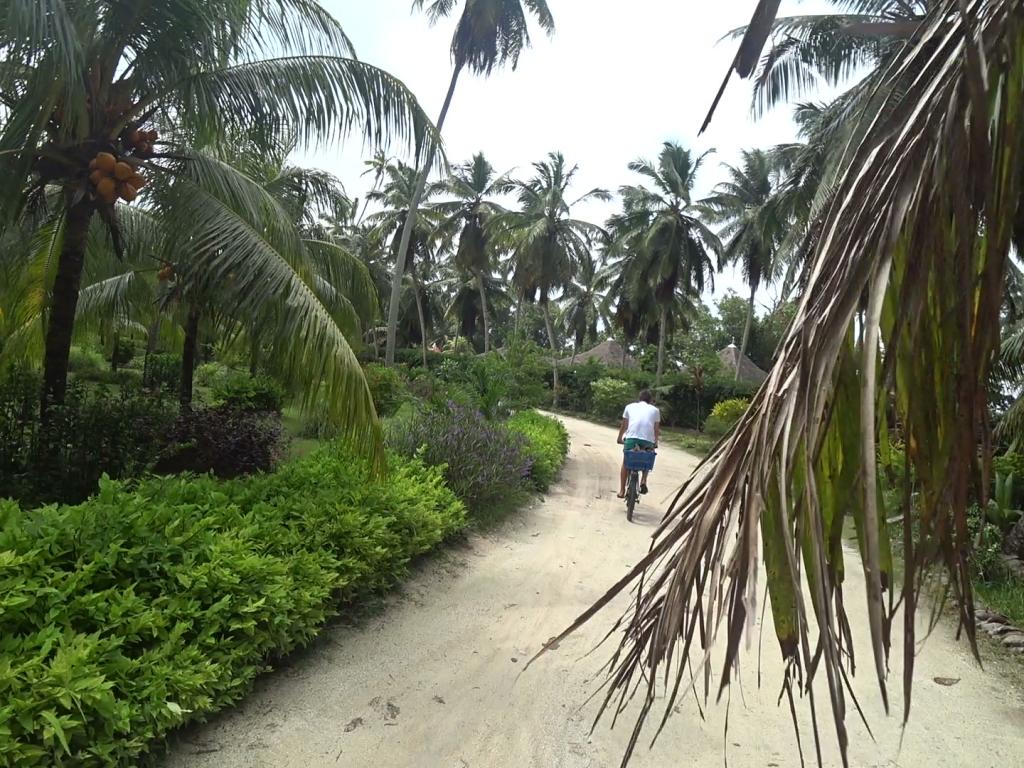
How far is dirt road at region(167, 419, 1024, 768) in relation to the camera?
287 centimetres

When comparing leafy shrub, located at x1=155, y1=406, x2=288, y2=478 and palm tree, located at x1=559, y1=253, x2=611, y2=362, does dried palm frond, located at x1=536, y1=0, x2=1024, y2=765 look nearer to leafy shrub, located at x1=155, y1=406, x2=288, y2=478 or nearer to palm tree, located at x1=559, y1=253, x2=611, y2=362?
leafy shrub, located at x1=155, y1=406, x2=288, y2=478

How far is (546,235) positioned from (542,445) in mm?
20682

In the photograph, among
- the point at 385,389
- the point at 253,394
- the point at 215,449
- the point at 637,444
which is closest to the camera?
the point at 215,449

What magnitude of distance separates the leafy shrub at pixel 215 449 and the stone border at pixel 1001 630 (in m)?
6.78

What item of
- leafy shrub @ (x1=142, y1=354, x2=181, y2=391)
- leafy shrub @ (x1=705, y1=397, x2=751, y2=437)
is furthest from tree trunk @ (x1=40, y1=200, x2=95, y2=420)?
leafy shrub @ (x1=705, y1=397, x2=751, y2=437)

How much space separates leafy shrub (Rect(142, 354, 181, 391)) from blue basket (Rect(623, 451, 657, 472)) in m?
13.6

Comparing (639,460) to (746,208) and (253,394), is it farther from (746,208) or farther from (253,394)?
(746,208)

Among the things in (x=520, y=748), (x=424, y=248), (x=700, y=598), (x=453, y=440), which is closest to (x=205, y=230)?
(x=453, y=440)

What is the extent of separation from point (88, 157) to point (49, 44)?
1.14 m

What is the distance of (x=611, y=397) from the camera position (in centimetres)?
2530

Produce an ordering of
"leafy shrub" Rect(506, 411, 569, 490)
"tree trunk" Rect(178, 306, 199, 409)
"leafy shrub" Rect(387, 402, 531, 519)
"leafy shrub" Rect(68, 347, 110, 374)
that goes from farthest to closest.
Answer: "leafy shrub" Rect(68, 347, 110, 374), "tree trunk" Rect(178, 306, 199, 409), "leafy shrub" Rect(506, 411, 569, 490), "leafy shrub" Rect(387, 402, 531, 519)

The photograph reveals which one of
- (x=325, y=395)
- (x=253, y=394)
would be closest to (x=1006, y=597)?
(x=325, y=395)

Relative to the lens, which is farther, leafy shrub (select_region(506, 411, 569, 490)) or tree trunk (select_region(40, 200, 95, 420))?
leafy shrub (select_region(506, 411, 569, 490))

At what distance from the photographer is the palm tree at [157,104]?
17.6ft
